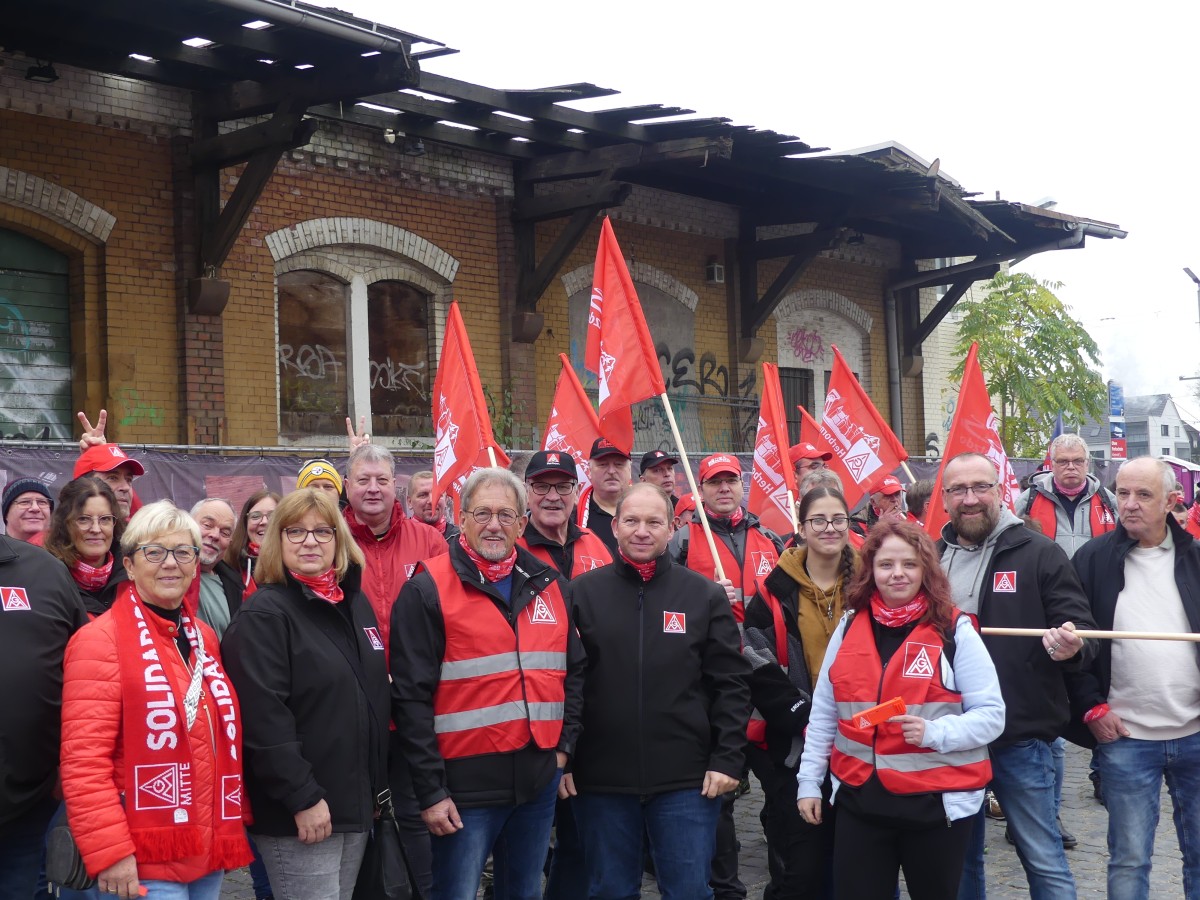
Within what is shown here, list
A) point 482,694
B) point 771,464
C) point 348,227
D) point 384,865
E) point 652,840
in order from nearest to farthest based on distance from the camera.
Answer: point 384,865 < point 482,694 < point 652,840 < point 771,464 < point 348,227

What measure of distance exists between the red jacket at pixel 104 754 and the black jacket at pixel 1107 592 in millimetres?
3389

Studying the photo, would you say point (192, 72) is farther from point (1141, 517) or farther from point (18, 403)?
point (1141, 517)

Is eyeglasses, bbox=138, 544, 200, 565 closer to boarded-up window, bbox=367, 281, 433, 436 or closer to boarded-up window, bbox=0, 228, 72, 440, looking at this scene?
boarded-up window, bbox=0, 228, 72, 440

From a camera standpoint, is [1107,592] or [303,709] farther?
[1107,592]

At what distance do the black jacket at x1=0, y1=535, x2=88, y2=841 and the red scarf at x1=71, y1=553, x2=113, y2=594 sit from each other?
0.66 m

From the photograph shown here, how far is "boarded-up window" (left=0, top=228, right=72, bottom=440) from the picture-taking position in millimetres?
11242

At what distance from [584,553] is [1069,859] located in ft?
10.4

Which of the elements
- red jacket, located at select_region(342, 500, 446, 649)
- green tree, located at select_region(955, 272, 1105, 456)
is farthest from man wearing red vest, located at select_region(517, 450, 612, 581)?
green tree, located at select_region(955, 272, 1105, 456)

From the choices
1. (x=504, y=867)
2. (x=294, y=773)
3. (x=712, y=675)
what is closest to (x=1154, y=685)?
(x=712, y=675)

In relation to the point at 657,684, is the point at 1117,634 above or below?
above

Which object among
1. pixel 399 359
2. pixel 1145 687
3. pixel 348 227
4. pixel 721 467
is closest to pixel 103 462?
pixel 721 467

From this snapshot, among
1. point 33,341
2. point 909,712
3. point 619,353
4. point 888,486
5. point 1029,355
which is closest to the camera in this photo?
point 909,712

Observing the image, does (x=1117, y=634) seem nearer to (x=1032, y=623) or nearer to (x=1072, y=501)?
(x=1032, y=623)

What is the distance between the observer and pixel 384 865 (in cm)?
421
